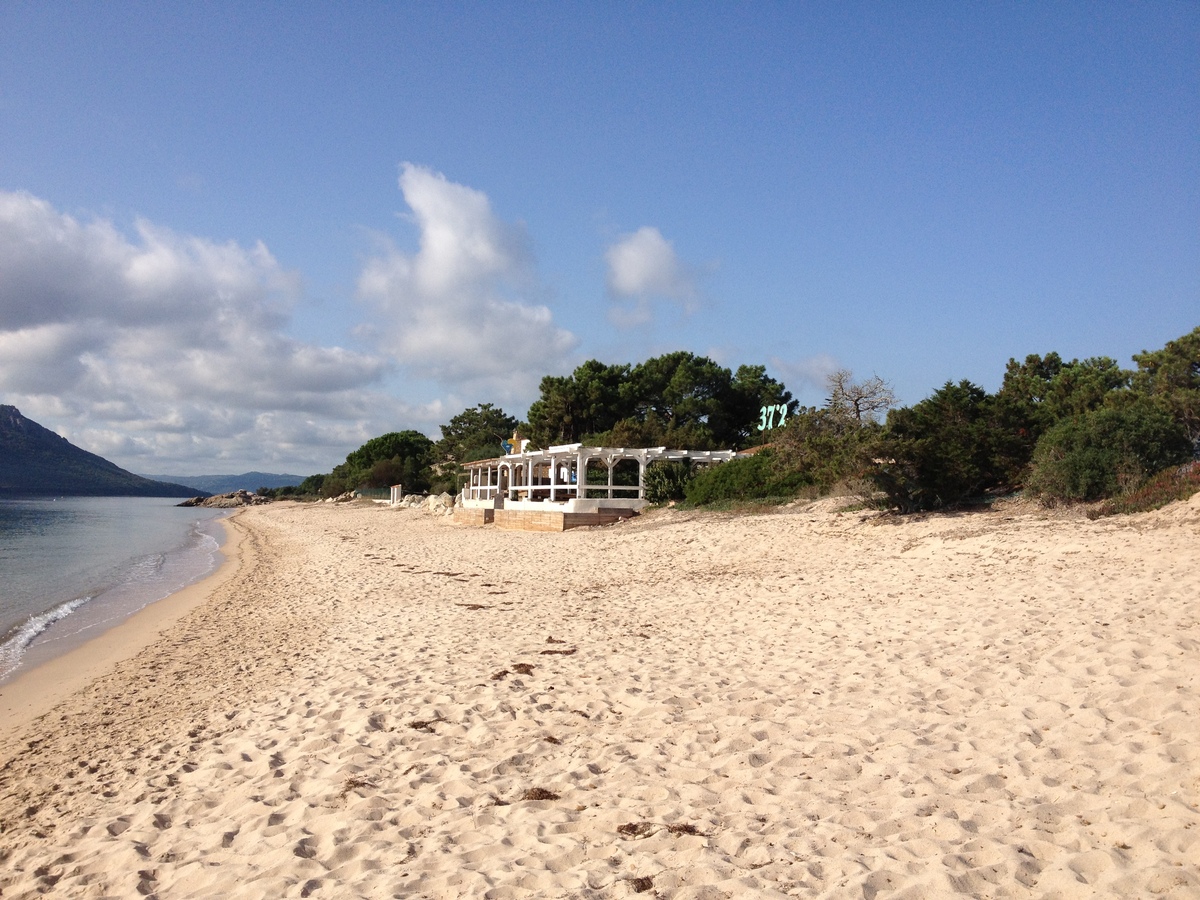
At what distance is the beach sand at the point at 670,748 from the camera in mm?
3584

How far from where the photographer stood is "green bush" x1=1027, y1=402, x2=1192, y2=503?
1356 cm

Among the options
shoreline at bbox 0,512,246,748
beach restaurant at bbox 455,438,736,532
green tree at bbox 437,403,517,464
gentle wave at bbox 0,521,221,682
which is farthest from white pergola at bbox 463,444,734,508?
green tree at bbox 437,403,517,464

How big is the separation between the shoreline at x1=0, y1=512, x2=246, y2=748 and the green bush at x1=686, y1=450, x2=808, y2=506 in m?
13.6

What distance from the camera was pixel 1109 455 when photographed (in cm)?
1369

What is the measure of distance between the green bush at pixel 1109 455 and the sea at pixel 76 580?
17.0 meters

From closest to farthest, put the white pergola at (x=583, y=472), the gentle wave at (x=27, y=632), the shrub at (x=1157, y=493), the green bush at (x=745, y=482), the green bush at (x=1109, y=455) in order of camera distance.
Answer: the gentle wave at (x=27, y=632) → the shrub at (x=1157, y=493) → the green bush at (x=1109, y=455) → the green bush at (x=745, y=482) → the white pergola at (x=583, y=472)

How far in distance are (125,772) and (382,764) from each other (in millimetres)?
2053

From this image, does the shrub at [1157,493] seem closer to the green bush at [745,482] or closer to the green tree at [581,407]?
the green bush at [745,482]

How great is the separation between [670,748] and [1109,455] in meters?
12.6

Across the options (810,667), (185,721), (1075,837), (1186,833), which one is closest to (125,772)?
(185,721)

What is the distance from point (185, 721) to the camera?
652 centimetres

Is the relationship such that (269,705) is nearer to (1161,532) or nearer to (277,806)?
(277,806)

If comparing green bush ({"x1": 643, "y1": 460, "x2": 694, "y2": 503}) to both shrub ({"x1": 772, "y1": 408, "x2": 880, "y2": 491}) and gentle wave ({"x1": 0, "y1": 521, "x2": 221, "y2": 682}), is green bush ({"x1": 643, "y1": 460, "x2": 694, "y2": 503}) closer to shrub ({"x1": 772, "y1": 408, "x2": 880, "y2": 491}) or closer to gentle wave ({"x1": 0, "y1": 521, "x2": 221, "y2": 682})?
shrub ({"x1": 772, "y1": 408, "x2": 880, "y2": 491})

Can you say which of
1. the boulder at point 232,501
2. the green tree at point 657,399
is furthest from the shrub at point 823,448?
the boulder at point 232,501
